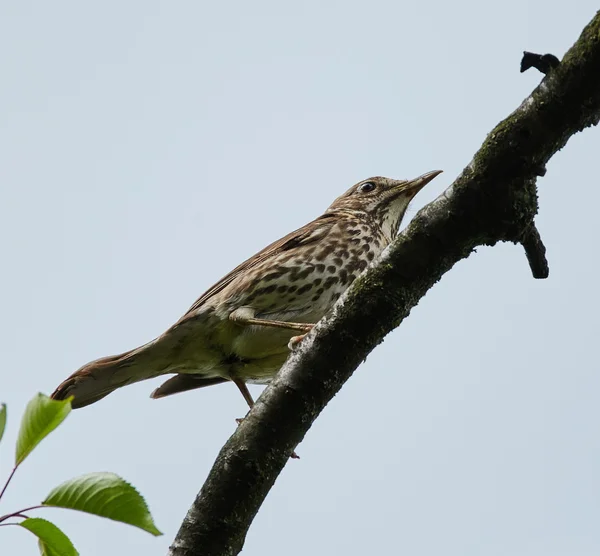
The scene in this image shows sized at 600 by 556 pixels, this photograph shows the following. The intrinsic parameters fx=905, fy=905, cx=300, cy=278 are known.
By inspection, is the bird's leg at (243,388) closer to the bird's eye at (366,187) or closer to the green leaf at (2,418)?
the bird's eye at (366,187)

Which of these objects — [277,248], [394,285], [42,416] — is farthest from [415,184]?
[42,416]

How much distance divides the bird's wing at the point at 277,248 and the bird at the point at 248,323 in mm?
13

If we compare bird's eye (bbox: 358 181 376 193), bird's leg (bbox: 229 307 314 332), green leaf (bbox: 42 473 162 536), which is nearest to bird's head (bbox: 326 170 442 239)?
bird's eye (bbox: 358 181 376 193)

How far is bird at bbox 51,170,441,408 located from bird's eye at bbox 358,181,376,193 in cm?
152

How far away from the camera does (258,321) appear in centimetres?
699

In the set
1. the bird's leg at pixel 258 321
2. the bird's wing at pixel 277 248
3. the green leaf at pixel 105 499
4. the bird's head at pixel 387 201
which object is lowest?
the green leaf at pixel 105 499

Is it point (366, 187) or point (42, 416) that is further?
point (366, 187)

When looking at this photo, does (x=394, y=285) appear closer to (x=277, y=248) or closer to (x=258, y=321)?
(x=258, y=321)

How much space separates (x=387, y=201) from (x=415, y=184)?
0.32 m

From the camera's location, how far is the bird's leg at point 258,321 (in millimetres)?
6812

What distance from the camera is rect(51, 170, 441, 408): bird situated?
7.02 metres

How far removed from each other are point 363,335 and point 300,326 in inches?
115

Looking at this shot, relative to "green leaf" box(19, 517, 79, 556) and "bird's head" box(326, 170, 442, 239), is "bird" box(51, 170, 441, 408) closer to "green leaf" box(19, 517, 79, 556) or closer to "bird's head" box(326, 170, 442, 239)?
"bird's head" box(326, 170, 442, 239)

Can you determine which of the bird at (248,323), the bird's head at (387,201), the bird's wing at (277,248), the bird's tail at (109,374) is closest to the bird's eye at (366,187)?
the bird's head at (387,201)
